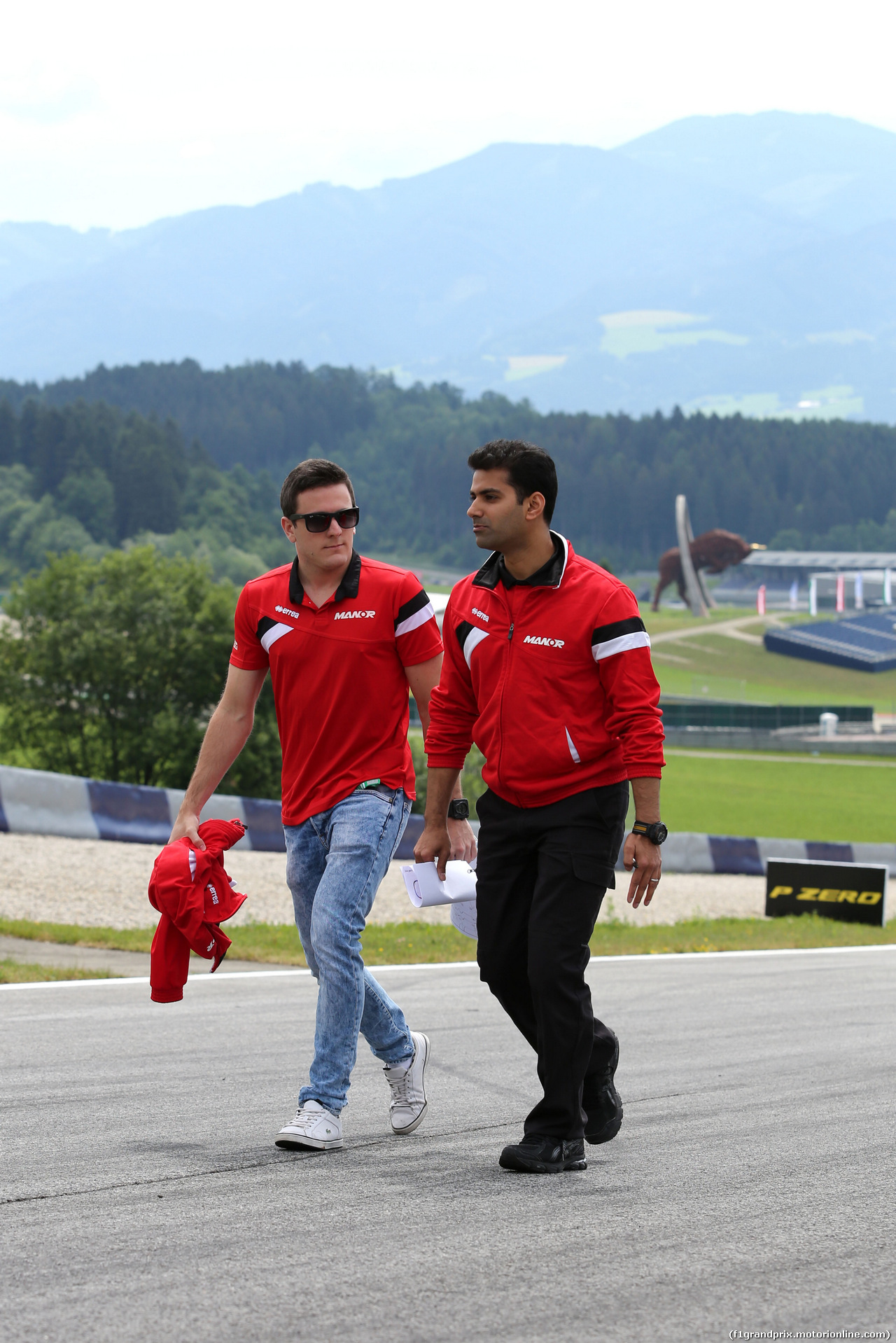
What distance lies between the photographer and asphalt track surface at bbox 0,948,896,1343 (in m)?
3.15

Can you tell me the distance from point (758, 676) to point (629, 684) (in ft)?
299

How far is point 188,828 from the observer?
509 centimetres

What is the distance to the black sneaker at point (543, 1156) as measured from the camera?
4.38 metres

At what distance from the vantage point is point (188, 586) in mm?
31469

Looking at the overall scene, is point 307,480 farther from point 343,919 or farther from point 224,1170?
point 224,1170

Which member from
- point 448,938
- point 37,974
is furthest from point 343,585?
point 448,938

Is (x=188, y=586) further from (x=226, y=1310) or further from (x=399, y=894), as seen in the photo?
(x=226, y=1310)

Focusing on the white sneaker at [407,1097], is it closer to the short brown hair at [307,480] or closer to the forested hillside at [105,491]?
the short brown hair at [307,480]

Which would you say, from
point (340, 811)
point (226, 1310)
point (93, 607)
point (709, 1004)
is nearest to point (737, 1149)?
point (340, 811)

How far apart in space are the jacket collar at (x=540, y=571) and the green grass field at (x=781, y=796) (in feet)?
84.2

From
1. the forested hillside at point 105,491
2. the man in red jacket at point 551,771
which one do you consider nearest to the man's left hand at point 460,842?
the man in red jacket at point 551,771

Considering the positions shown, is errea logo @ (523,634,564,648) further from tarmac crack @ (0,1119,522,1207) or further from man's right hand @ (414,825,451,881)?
tarmac crack @ (0,1119,522,1207)

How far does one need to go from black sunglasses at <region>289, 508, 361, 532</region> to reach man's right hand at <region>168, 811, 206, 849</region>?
111 centimetres

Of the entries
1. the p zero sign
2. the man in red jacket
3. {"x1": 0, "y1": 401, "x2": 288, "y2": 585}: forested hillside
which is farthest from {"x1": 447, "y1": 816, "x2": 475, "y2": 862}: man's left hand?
{"x1": 0, "y1": 401, "x2": 288, "y2": 585}: forested hillside
